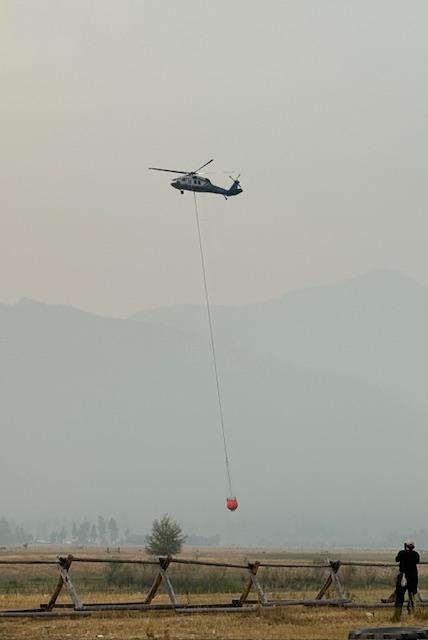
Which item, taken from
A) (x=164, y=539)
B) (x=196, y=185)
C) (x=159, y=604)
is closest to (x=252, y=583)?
(x=159, y=604)

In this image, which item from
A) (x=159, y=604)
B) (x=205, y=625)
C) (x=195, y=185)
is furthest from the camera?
(x=195, y=185)

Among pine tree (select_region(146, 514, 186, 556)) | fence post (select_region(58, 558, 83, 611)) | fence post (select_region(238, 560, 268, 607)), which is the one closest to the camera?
fence post (select_region(58, 558, 83, 611))

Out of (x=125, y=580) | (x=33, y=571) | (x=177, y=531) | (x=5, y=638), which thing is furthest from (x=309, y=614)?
(x=177, y=531)

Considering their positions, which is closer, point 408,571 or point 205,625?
point 205,625

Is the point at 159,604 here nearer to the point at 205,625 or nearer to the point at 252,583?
the point at 252,583

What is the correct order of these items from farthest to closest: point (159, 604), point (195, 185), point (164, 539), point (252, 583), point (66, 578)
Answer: point (164, 539), point (195, 185), point (159, 604), point (252, 583), point (66, 578)

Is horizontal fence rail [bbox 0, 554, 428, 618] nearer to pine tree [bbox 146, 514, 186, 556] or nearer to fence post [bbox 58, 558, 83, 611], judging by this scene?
fence post [bbox 58, 558, 83, 611]

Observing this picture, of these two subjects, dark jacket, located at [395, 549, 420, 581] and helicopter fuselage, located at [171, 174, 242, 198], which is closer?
dark jacket, located at [395, 549, 420, 581]

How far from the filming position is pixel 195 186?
247 feet

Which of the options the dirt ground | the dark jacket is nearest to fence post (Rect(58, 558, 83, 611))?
the dirt ground

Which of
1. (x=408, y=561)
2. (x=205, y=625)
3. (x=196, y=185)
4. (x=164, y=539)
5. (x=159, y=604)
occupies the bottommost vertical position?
(x=205, y=625)

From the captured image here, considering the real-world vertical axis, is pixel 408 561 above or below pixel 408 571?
above

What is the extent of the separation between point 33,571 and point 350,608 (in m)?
59.2

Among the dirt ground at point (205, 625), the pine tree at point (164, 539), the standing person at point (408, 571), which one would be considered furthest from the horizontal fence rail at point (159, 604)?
the pine tree at point (164, 539)
